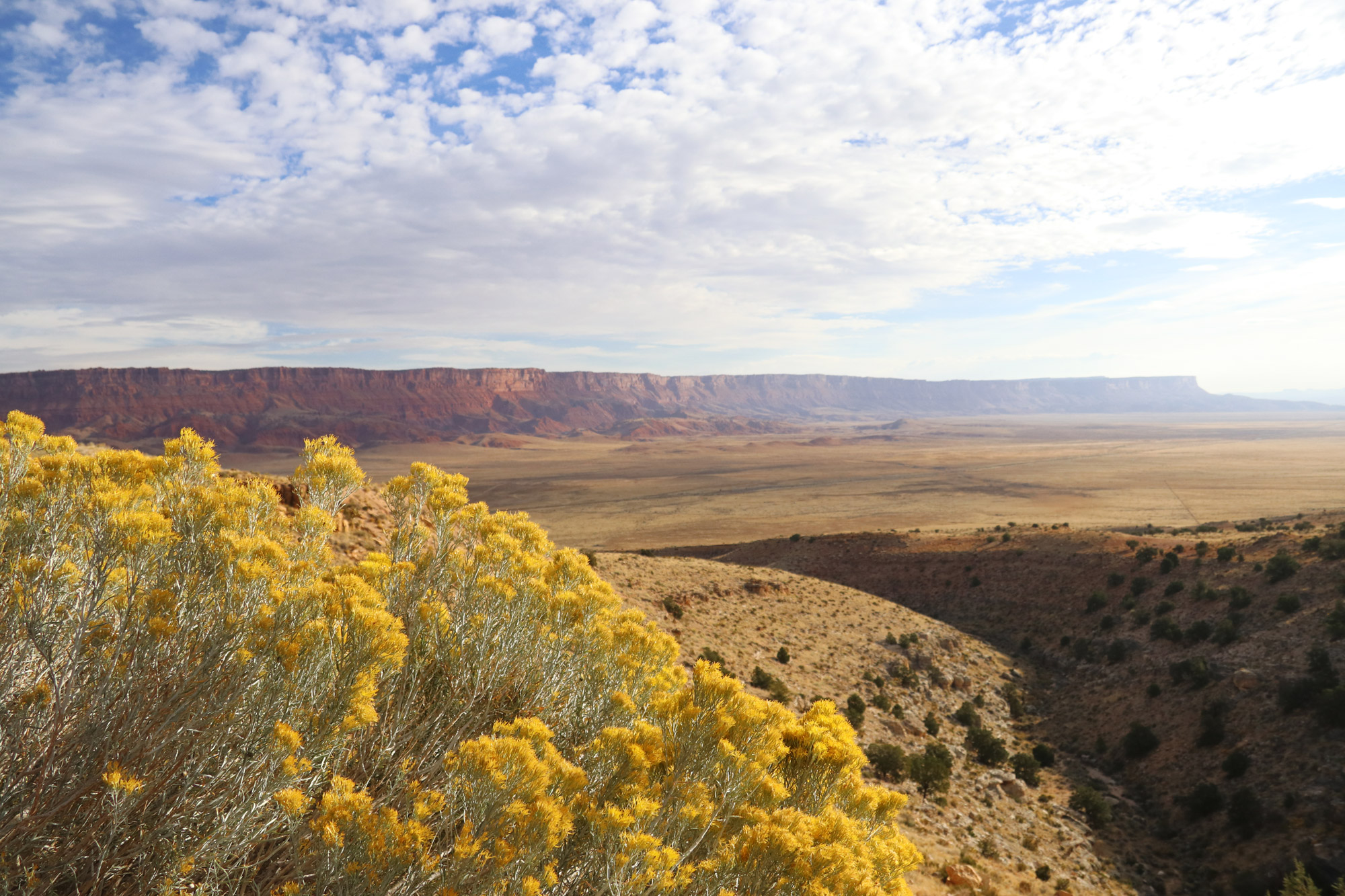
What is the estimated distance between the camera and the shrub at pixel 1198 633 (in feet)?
74.2

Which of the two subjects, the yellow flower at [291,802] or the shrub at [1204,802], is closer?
the yellow flower at [291,802]

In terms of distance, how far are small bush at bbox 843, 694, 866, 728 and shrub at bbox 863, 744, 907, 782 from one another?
1.52 meters

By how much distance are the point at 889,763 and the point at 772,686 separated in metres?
3.70

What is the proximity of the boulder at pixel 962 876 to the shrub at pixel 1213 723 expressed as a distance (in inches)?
446

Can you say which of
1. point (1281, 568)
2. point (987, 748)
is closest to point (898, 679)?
point (987, 748)

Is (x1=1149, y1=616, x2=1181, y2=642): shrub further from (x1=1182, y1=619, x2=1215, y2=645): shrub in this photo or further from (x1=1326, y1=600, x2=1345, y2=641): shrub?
(x1=1326, y1=600, x2=1345, y2=641): shrub

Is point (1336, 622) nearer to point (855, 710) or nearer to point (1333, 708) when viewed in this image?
point (1333, 708)

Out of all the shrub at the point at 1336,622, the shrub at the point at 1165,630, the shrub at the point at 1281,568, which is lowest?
the shrub at the point at 1165,630

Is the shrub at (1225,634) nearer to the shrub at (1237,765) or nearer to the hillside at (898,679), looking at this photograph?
the hillside at (898,679)

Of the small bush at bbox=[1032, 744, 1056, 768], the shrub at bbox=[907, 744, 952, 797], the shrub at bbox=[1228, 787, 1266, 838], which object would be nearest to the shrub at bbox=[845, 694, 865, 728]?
the shrub at bbox=[907, 744, 952, 797]

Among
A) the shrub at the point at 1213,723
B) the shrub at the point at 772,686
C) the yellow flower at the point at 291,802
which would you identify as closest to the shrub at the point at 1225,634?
the shrub at the point at 1213,723

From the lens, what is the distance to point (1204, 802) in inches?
606

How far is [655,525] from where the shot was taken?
6538 cm

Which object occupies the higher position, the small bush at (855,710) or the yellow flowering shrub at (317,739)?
the yellow flowering shrub at (317,739)
